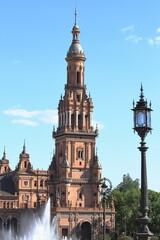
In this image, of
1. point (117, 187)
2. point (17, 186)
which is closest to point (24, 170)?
point (17, 186)

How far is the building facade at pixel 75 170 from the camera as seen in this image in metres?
111

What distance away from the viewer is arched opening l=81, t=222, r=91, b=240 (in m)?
111

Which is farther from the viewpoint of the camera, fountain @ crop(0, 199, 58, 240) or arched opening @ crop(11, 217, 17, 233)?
arched opening @ crop(11, 217, 17, 233)

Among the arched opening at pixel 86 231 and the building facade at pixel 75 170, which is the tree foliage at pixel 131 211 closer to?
the building facade at pixel 75 170

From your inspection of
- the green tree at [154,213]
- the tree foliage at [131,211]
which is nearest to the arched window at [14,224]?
the tree foliage at [131,211]

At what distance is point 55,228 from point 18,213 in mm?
14436

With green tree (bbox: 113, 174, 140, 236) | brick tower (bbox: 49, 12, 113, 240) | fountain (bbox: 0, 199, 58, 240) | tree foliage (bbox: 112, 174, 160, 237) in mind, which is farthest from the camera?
green tree (bbox: 113, 174, 140, 236)

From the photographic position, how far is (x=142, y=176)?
59.6ft

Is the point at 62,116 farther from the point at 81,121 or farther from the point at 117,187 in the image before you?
the point at 117,187

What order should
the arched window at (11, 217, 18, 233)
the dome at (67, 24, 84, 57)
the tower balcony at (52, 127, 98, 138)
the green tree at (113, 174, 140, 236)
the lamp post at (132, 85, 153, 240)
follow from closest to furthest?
1. the lamp post at (132, 85, 153, 240)
2. the tower balcony at (52, 127, 98, 138)
3. the arched window at (11, 217, 18, 233)
4. the dome at (67, 24, 84, 57)
5. the green tree at (113, 174, 140, 236)

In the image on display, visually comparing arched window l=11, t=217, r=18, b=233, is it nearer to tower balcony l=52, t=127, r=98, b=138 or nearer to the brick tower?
the brick tower

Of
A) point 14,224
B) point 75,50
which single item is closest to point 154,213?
point 14,224

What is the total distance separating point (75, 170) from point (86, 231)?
40.7ft

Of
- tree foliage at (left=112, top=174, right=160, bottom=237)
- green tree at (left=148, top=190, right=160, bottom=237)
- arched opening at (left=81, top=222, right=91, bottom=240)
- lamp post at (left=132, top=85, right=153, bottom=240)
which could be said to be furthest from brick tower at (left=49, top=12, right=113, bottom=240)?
lamp post at (left=132, top=85, right=153, bottom=240)
